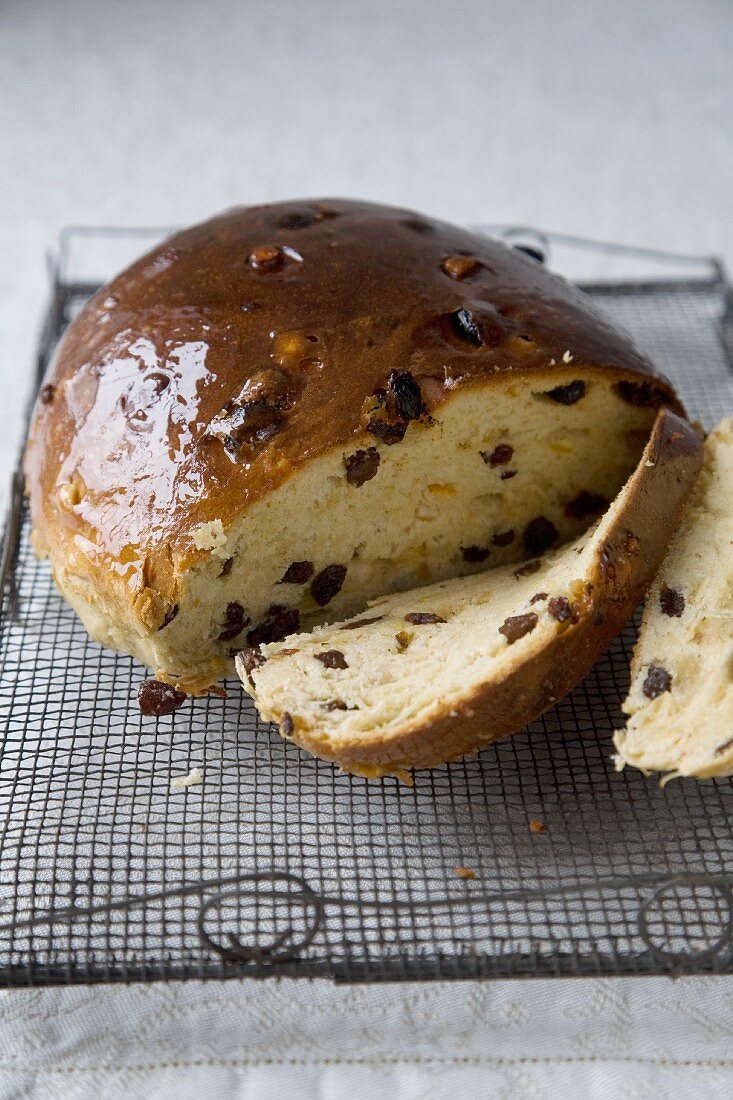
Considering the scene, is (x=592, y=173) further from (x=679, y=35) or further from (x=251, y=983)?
(x=251, y=983)

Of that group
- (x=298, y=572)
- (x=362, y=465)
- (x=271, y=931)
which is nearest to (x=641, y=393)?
(x=362, y=465)

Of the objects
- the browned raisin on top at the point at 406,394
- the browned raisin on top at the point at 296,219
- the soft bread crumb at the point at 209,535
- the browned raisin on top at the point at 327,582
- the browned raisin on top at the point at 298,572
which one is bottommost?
the browned raisin on top at the point at 327,582

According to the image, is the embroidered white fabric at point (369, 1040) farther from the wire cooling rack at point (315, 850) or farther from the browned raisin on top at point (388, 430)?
the browned raisin on top at point (388, 430)

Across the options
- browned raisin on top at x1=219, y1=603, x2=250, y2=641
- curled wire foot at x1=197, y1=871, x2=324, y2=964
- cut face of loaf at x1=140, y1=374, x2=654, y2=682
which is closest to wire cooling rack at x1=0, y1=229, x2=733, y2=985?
curled wire foot at x1=197, y1=871, x2=324, y2=964

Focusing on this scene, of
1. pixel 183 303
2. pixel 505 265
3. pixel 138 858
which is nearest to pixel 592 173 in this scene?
pixel 505 265

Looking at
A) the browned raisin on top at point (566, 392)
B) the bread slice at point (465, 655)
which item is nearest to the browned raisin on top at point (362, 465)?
the bread slice at point (465, 655)

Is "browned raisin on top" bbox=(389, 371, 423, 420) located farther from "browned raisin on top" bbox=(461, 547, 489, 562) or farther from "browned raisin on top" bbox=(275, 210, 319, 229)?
"browned raisin on top" bbox=(275, 210, 319, 229)
